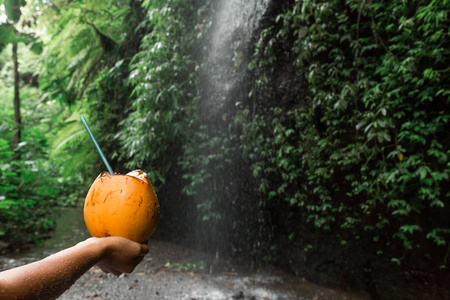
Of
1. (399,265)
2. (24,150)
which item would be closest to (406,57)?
(399,265)

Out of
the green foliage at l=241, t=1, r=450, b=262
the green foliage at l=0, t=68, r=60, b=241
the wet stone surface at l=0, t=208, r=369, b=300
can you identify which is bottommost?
the wet stone surface at l=0, t=208, r=369, b=300

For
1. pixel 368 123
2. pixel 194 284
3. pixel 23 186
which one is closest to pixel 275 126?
pixel 368 123

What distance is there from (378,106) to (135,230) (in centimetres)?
331

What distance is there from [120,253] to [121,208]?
0.13m

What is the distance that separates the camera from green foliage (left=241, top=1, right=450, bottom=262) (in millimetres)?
3311

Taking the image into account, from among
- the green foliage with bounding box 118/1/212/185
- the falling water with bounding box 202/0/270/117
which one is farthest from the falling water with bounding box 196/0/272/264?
the green foliage with bounding box 118/1/212/185

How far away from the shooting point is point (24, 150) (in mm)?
5211

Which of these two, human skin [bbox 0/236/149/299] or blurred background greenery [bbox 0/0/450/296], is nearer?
human skin [bbox 0/236/149/299]

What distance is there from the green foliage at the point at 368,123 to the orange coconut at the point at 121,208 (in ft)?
9.96

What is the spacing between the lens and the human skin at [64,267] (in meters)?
0.78

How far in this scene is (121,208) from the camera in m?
0.92

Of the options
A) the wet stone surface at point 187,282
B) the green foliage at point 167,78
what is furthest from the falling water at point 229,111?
the wet stone surface at point 187,282

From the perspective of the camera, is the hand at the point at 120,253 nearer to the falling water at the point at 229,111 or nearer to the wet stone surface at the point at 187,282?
the wet stone surface at the point at 187,282

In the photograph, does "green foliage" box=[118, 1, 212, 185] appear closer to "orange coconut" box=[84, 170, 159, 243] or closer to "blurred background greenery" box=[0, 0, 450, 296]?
"blurred background greenery" box=[0, 0, 450, 296]
